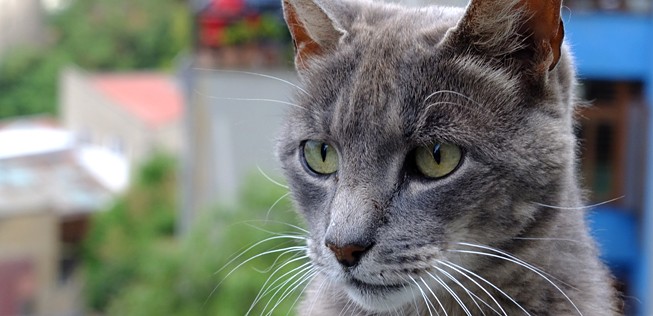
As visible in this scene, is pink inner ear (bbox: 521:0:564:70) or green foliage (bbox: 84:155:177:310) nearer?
pink inner ear (bbox: 521:0:564:70)

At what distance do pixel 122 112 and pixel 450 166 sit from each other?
Answer: 8856mm

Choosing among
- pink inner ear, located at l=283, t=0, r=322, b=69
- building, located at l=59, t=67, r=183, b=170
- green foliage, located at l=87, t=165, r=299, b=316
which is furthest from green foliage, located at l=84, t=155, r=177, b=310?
pink inner ear, located at l=283, t=0, r=322, b=69

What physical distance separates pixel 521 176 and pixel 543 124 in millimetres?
77

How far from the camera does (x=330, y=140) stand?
1112 millimetres

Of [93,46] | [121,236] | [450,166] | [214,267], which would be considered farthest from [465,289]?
[93,46]

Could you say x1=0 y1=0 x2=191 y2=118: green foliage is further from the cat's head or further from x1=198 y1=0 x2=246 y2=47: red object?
the cat's head

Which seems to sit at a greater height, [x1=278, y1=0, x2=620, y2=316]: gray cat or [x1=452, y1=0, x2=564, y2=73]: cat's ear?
[x1=452, y1=0, x2=564, y2=73]: cat's ear

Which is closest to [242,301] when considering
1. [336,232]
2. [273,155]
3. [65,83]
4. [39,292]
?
[273,155]

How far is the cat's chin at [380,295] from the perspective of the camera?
1025 millimetres

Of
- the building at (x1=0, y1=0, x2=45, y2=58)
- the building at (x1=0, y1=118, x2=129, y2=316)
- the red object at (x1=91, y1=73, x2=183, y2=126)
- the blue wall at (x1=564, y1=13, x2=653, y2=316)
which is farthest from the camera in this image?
the red object at (x1=91, y1=73, x2=183, y2=126)

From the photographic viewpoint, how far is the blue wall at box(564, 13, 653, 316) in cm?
372

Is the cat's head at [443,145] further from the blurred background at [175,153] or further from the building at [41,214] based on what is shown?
the building at [41,214]

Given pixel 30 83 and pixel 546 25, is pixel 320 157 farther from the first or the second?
pixel 30 83

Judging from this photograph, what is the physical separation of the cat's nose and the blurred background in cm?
16
